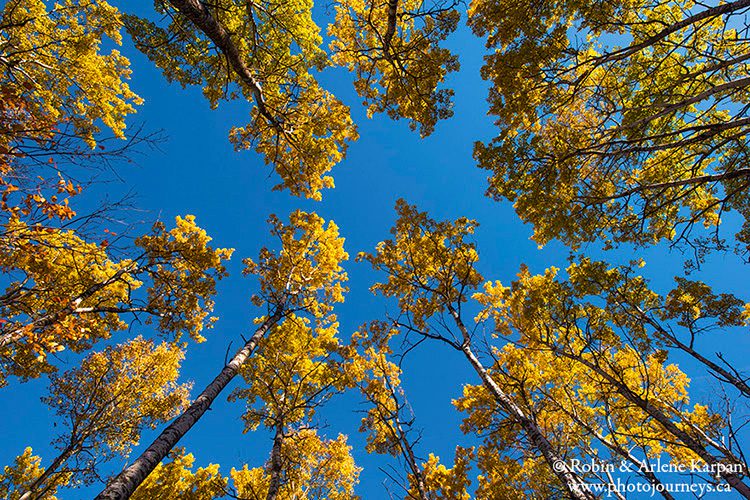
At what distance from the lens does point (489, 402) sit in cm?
886

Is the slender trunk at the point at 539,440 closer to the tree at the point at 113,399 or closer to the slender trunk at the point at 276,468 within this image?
the slender trunk at the point at 276,468

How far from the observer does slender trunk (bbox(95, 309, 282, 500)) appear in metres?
3.26

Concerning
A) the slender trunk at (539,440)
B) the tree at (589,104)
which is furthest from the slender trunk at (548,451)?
the tree at (589,104)

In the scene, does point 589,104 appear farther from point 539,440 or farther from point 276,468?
point 276,468

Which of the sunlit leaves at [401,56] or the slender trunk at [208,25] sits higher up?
the sunlit leaves at [401,56]

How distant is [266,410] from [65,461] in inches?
192

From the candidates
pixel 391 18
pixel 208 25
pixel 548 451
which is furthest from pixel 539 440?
pixel 208 25

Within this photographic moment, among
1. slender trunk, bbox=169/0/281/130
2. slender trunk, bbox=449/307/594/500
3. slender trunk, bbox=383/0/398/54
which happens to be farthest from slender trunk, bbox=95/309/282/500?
slender trunk, bbox=383/0/398/54

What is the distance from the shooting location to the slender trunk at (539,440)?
4.17 meters

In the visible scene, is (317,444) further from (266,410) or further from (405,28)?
(405,28)

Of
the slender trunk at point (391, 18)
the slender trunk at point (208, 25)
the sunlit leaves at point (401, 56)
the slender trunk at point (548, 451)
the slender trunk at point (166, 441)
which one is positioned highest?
the sunlit leaves at point (401, 56)

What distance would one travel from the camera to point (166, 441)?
4.06m

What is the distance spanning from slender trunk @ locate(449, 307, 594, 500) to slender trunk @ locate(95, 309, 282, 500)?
449 centimetres

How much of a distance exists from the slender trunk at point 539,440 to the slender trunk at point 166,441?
4.49m
